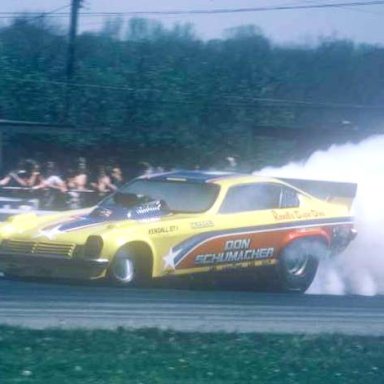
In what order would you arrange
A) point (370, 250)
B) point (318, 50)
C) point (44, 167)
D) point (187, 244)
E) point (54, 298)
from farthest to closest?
point (318, 50)
point (44, 167)
point (370, 250)
point (187, 244)
point (54, 298)

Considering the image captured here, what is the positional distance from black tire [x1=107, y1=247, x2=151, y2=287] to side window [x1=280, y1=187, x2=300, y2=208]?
7.08 feet

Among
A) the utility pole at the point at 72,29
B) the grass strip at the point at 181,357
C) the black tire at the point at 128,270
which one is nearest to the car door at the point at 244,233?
the black tire at the point at 128,270

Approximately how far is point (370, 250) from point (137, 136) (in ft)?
61.4

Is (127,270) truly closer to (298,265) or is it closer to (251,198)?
(251,198)

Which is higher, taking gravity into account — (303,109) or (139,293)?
(303,109)

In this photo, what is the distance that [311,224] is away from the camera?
51.9 ft

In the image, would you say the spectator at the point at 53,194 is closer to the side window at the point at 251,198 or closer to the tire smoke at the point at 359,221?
the tire smoke at the point at 359,221

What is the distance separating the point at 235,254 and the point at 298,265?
929 millimetres

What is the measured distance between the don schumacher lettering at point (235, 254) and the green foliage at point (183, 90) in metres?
19.2

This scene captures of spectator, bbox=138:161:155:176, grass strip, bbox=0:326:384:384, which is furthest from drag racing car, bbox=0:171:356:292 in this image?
spectator, bbox=138:161:155:176

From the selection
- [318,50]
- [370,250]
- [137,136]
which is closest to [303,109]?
[318,50]

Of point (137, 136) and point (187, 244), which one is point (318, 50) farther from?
point (187, 244)

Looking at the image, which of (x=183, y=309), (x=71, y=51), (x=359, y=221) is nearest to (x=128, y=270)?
(x=183, y=309)

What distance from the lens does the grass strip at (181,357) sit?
8180 millimetres
